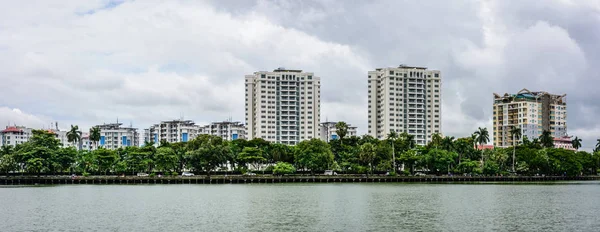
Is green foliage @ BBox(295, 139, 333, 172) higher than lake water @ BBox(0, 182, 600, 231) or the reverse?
higher

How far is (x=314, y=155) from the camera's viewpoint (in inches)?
5497

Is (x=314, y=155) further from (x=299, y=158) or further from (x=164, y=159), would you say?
A: (x=164, y=159)

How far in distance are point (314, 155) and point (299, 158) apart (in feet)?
13.7

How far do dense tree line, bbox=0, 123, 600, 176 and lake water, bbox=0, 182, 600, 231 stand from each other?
1759 inches

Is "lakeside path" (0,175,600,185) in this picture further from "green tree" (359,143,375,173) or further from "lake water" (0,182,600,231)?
"lake water" (0,182,600,231)

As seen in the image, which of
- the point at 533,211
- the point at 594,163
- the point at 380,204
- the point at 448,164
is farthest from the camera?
the point at 594,163

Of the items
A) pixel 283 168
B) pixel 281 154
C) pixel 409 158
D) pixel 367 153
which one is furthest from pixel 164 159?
pixel 409 158

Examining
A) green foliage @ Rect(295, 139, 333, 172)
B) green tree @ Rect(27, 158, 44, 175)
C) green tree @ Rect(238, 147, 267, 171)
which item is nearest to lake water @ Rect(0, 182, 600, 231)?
green tree @ Rect(27, 158, 44, 175)

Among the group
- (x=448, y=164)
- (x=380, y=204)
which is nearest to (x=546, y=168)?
(x=448, y=164)

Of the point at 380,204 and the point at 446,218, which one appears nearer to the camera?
the point at 446,218

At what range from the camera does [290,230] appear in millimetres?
53812

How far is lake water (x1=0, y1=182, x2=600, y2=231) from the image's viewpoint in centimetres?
5609

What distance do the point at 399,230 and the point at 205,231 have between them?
52.4 ft

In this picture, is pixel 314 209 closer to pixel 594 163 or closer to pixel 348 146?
pixel 348 146
